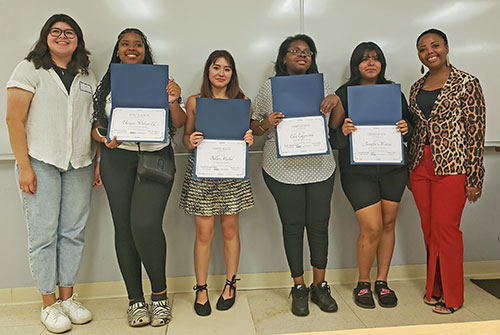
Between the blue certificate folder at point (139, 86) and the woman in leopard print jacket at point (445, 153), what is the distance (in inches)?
52.7

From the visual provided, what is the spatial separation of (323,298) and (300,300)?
0.44ft

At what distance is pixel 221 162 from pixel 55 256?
0.98m

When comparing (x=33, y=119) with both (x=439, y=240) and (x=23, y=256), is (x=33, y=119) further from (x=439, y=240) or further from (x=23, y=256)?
(x=439, y=240)

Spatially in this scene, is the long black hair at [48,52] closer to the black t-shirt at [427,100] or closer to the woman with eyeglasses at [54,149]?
the woman with eyeglasses at [54,149]

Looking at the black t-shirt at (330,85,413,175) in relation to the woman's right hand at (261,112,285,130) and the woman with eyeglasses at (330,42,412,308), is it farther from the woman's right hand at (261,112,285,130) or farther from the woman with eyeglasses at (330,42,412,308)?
the woman's right hand at (261,112,285,130)

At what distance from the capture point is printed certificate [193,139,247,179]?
80.4 inches

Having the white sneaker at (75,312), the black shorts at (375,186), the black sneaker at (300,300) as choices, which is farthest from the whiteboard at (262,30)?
→ the black sneaker at (300,300)

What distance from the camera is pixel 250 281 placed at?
2574mm

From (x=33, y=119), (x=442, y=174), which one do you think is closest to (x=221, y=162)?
(x=33, y=119)

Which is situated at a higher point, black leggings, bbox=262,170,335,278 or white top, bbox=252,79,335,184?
white top, bbox=252,79,335,184

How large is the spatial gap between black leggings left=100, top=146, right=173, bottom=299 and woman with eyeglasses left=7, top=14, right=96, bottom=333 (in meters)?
0.19

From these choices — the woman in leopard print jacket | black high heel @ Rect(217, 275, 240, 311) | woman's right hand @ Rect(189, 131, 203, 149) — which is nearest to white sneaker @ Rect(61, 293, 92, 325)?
black high heel @ Rect(217, 275, 240, 311)

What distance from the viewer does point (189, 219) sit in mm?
2512

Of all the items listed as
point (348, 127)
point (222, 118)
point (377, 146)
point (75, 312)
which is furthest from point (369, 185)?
point (75, 312)
